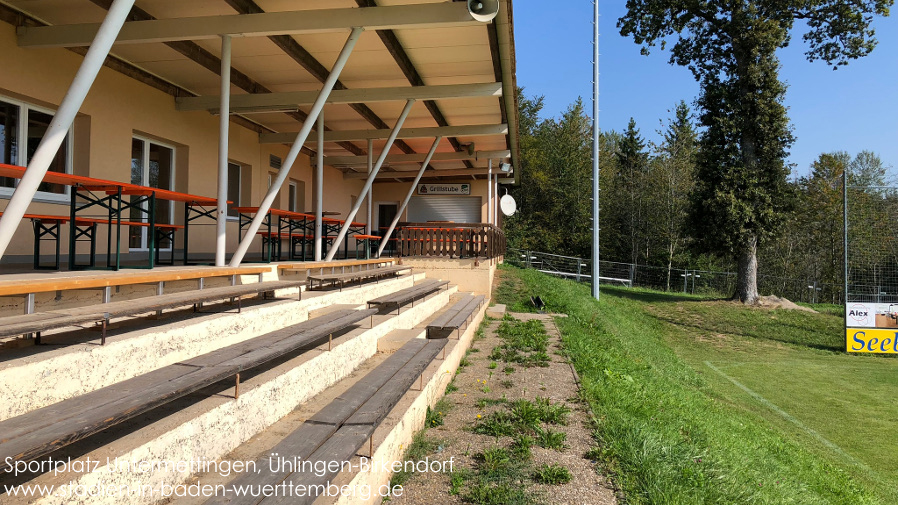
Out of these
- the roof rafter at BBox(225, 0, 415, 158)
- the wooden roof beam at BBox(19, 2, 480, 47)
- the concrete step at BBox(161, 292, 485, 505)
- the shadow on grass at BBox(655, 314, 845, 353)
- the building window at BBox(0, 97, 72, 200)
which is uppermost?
the roof rafter at BBox(225, 0, 415, 158)

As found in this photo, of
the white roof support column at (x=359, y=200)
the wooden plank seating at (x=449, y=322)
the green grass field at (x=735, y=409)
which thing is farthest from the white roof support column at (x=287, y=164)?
the green grass field at (x=735, y=409)

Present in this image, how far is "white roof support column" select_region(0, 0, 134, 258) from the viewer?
2973 mm

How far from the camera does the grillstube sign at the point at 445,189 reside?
20.0m

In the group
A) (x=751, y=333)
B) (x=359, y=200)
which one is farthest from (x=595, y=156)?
(x=359, y=200)

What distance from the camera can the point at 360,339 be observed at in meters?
4.70

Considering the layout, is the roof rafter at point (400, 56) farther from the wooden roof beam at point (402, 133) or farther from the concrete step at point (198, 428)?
the concrete step at point (198, 428)

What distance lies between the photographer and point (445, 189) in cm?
2008

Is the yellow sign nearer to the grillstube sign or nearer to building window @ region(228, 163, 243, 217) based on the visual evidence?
the grillstube sign

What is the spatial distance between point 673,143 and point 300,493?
1524 inches

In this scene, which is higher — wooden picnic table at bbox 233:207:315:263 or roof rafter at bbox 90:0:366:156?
roof rafter at bbox 90:0:366:156

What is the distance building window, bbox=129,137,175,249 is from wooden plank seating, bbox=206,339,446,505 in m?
5.67

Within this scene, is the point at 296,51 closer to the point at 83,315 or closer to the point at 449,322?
the point at 449,322

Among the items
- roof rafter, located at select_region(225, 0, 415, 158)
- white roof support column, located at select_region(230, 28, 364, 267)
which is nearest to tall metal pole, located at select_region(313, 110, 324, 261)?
roof rafter, located at select_region(225, 0, 415, 158)

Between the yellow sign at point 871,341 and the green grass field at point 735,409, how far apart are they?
1.27 ft
